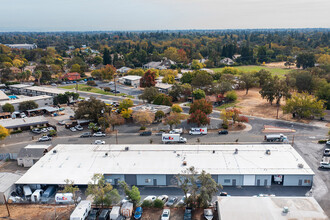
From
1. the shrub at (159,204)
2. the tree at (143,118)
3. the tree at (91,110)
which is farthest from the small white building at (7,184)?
the tree at (143,118)

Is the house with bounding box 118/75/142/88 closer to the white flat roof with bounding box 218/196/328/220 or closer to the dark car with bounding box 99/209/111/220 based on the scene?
the dark car with bounding box 99/209/111/220

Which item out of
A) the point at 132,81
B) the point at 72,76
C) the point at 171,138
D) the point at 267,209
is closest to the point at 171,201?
the point at 267,209

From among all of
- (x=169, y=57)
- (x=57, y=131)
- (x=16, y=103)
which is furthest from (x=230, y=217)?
(x=169, y=57)

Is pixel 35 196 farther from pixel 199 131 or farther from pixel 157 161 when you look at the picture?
pixel 199 131

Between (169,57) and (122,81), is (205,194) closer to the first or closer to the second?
(122,81)

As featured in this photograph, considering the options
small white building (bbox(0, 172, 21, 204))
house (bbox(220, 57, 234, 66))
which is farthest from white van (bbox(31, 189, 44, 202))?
house (bbox(220, 57, 234, 66))

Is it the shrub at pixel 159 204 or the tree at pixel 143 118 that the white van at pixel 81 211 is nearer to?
the shrub at pixel 159 204
